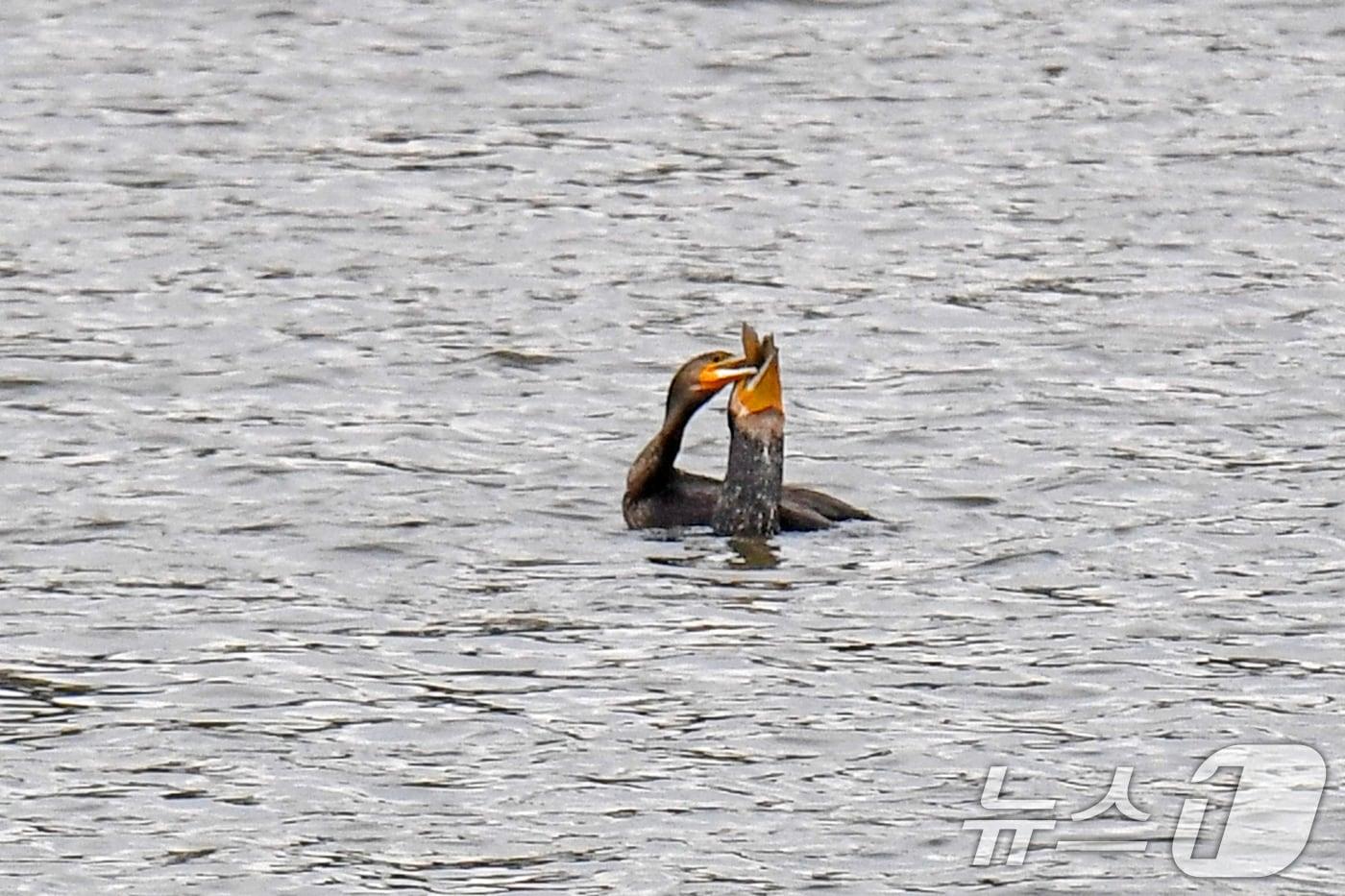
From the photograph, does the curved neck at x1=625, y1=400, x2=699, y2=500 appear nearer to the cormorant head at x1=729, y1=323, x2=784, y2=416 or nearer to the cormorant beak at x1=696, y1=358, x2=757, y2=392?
the cormorant beak at x1=696, y1=358, x2=757, y2=392

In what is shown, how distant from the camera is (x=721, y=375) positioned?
1270cm

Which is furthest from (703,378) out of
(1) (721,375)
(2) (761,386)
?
(2) (761,386)

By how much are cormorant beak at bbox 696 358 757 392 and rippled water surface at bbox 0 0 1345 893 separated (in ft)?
2.03

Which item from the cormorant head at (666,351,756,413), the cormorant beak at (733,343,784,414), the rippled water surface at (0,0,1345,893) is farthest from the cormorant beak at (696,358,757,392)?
the rippled water surface at (0,0,1345,893)

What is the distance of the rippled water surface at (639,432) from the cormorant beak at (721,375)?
619mm

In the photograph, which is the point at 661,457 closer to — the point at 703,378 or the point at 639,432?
the point at 703,378

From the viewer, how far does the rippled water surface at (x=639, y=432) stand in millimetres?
9266

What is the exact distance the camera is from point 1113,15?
24156mm

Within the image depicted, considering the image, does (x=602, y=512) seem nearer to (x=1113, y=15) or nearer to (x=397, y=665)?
(x=397, y=665)

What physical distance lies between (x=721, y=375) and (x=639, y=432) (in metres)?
1.89

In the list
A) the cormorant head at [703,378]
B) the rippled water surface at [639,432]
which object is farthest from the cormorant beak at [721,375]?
the rippled water surface at [639,432]

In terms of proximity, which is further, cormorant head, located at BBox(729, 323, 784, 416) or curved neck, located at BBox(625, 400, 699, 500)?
curved neck, located at BBox(625, 400, 699, 500)

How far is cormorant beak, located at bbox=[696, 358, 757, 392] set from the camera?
41.5 feet

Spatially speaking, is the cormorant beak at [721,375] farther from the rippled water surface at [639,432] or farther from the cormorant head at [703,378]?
the rippled water surface at [639,432]
